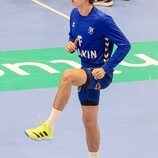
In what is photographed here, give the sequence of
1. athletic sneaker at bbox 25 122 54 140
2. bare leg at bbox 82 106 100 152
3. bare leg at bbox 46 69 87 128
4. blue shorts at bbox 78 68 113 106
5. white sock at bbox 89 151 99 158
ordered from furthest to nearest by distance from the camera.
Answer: white sock at bbox 89 151 99 158
bare leg at bbox 82 106 100 152
blue shorts at bbox 78 68 113 106
athletic sneaker at bbox 25 122 54 140
bare leg at bbox 46 69 87 128

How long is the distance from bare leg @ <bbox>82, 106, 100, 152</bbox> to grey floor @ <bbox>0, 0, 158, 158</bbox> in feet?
2.18

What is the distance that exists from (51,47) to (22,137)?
10.9 feet

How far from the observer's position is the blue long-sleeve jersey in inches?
197

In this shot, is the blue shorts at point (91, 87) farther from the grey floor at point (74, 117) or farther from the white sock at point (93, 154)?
the grey floor at point (74, 117)

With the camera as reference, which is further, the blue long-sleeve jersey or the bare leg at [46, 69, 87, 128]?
the blue long-sleeve jersey

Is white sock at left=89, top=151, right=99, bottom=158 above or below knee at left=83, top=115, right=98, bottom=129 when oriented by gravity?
below

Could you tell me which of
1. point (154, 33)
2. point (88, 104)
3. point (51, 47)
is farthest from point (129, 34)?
point (88, 104)

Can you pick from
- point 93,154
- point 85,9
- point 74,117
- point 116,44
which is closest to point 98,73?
point 116,44

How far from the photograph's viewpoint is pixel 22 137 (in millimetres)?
6574

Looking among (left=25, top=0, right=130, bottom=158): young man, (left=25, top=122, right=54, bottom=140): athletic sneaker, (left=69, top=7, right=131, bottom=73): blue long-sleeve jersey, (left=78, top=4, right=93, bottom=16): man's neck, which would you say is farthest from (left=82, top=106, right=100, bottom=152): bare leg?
(left=78, top=4, right=93, bottom=16): man's neck

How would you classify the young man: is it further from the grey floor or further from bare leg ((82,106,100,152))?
the grey floor

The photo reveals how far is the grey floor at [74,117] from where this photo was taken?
630 centimetres

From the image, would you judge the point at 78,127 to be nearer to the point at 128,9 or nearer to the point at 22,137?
the point at 22,137

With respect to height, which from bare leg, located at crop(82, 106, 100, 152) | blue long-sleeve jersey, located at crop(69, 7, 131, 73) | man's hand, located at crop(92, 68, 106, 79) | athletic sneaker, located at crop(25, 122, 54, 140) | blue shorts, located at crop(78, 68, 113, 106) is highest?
blue long-sleeve jersey, located at crop(69, 7, 131, 73)
